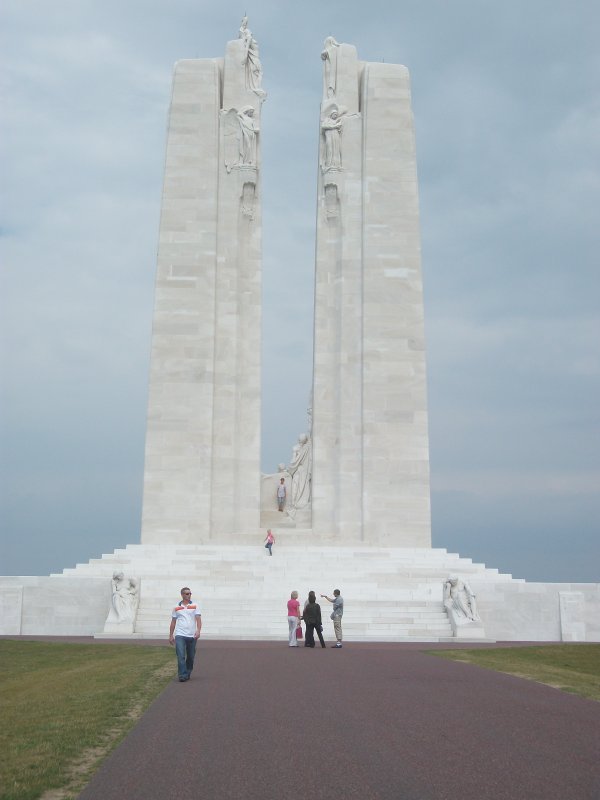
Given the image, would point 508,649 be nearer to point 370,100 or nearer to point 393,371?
Result: point 393,371

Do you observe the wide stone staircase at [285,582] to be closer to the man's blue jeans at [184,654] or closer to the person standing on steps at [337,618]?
the person standing on steps at [337,618]

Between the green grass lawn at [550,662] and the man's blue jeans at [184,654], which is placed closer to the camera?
the man's blue jeans at [184,654]

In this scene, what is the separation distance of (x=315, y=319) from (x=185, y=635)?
2009 cm

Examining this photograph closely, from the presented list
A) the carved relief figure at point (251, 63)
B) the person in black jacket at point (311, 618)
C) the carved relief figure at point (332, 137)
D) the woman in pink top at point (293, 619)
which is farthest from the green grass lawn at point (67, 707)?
the carved relief figure at point (251, 63)

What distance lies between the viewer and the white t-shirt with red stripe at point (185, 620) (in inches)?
461

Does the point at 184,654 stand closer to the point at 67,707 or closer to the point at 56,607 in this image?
the point at 67,707

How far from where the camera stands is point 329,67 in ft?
108

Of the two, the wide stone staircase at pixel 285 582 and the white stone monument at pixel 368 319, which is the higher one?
the white stone monument at pixel 368 319

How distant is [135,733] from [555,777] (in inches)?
138

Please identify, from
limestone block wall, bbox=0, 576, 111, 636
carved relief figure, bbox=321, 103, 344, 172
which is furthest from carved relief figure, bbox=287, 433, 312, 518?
limestone block wall, bbox=0, 576, 111, 636

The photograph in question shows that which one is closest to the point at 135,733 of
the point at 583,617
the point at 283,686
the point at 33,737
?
the point at 33,737

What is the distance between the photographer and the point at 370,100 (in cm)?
3212

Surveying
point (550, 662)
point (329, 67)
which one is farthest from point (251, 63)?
point (550, 662)

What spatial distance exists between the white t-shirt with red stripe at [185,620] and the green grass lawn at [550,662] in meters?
4.42
